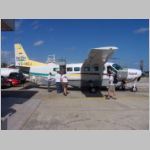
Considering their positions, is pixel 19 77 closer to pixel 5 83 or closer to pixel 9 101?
pixel 5 83

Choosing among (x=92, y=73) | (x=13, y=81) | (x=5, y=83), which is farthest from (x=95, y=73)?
(x=13, y=81)

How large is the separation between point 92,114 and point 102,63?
11.0 meters

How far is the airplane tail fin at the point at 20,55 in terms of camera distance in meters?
28.0

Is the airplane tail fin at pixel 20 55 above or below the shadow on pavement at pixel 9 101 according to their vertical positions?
above

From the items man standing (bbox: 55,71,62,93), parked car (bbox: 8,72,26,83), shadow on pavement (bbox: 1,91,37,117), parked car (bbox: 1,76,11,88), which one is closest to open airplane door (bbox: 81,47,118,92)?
man standing (bbox: 55,71,62,93)

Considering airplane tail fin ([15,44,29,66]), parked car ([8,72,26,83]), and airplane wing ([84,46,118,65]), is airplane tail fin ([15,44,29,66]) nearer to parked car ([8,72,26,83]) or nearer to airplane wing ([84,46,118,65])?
parked car ([8,72,26,83])

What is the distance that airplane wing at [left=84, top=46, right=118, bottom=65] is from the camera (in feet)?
54.6

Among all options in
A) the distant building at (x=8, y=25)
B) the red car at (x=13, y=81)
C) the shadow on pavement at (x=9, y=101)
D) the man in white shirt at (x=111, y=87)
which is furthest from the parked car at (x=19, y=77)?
the distant building at (x=8, y=25)

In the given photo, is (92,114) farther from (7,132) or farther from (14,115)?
(7,132)

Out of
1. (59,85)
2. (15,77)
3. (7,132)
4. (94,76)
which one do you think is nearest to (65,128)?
(7,132)

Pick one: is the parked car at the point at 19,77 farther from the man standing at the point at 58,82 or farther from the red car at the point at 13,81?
the man standing at the point at 58,82

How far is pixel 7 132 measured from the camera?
292 inches

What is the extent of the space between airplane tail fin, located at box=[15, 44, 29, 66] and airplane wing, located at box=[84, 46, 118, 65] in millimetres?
9111

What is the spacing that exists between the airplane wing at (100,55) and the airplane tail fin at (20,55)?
911cm
